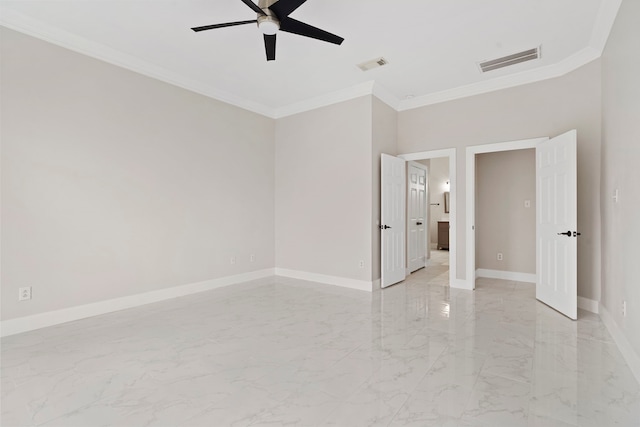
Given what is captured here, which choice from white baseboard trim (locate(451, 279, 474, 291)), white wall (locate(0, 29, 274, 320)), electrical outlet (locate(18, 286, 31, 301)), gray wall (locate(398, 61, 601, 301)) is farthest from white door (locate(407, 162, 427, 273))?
electrical outlet (locate(18, 286, 31, 301))

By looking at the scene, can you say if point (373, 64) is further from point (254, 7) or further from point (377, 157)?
point (254, 7)

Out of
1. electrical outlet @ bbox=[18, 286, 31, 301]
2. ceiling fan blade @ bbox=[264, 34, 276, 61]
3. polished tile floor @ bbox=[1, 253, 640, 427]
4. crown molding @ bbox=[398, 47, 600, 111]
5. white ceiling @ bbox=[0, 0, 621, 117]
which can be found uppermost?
white ceiling @ bbox=[0, 0, 621, 117]

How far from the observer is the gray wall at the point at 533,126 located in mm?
3787

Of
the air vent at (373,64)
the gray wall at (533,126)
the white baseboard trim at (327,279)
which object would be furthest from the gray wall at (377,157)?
the air vent at (373,64)

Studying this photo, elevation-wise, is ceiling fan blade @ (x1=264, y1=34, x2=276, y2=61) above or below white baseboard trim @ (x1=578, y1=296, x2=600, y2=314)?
above

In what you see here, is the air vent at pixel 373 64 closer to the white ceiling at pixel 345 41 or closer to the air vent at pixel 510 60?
the white ceiling at pixel 345 41

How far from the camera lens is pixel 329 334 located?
310cm

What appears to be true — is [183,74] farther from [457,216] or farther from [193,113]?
[457,216]

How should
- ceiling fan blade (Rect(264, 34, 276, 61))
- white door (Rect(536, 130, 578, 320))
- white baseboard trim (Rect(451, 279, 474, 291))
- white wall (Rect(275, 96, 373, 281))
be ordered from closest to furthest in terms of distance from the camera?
ceiling fan blade (Rect(264, 34, 276, 61))
white door (Rect(536, 130, 578, 320))
white baseboard trim (Rect(451, 279, 474, 291))
white wall (Rect(275, 96, 373, 281))

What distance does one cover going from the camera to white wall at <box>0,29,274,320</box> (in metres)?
3.14

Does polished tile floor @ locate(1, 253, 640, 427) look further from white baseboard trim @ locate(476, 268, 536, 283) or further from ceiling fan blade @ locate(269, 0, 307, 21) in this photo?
ceiling fan blade @ locate(269, 0, 307, 21)

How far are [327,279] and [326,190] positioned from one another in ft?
4.98

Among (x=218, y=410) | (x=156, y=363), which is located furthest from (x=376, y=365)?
(x=156, y=363)

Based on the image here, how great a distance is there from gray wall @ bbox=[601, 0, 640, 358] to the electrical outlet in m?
5.42
